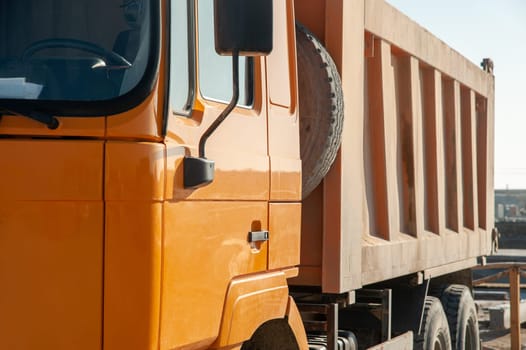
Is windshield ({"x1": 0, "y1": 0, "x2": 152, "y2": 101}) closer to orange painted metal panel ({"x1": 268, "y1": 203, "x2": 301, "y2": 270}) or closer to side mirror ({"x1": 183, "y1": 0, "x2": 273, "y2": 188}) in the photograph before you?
side mirror ({"x1": 183, "y1": 0, "x2": 273, "y2": 188})

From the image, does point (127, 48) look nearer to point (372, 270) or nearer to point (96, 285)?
point (96, 285)

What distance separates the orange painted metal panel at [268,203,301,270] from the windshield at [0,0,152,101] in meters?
1.13

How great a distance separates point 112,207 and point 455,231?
547 centimetres

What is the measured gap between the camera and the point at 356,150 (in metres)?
5.72

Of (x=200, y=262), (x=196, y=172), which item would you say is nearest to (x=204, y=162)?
(x=196, y=172)

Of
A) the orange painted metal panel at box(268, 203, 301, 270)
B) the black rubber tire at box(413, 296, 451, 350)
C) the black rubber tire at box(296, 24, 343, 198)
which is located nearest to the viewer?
the orange painted metal panel at box(268, 203, 301, 270)

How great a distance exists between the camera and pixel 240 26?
3.43m

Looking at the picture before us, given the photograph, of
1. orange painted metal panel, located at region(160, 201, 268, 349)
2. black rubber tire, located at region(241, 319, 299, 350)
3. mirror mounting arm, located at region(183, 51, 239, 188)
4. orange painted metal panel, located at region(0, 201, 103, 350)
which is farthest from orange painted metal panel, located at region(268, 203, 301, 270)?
orange painted metal panel, located at region(0, 201, 103, 350)

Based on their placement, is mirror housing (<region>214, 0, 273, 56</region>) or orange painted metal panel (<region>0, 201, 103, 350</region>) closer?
orange painted metal panel (<region>0, 201, 103, 350</region>)

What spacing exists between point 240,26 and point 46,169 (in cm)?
80

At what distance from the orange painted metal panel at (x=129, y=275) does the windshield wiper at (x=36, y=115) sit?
313mm

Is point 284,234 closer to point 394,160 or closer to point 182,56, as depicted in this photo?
point 182,56

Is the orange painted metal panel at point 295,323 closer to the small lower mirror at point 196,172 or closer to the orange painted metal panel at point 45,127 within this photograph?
the small lower mirror at point 196,172

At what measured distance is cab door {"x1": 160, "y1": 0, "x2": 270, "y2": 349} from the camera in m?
3.51
